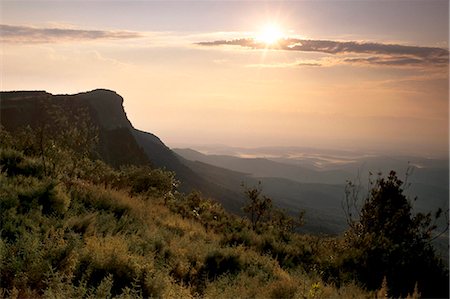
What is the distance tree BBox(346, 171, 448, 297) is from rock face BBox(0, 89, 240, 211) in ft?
111

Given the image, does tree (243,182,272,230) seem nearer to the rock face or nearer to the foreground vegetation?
the foreground vegetation

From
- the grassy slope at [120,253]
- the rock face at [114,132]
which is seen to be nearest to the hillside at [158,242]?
the grassy slope at [120,253]

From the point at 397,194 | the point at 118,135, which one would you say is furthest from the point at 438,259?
the point at 118,135

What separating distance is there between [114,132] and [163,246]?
7496 cm

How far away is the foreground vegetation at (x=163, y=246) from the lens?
689 cm

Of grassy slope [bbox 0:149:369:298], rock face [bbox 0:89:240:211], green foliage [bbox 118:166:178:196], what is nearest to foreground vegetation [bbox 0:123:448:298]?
grassy slope [bbox 0:149:369:298]

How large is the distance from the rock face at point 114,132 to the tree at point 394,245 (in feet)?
111

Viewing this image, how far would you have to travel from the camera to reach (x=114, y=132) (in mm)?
81812

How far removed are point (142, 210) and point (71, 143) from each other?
415cm

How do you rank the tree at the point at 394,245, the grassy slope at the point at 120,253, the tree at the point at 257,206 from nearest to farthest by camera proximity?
1. the grassy slope at the point at 120,253
2. the tree at the point at 394,245
3. the tree at the point at 257,206

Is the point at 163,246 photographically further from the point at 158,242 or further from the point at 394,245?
the point at 394,245

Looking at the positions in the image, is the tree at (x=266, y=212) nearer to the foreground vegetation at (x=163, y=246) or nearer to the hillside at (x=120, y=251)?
the foreground vegetation at (x=163, y=246)

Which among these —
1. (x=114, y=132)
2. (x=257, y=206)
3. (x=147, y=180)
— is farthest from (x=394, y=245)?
(x=114, y=132)

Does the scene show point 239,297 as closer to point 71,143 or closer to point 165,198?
point 71,143
